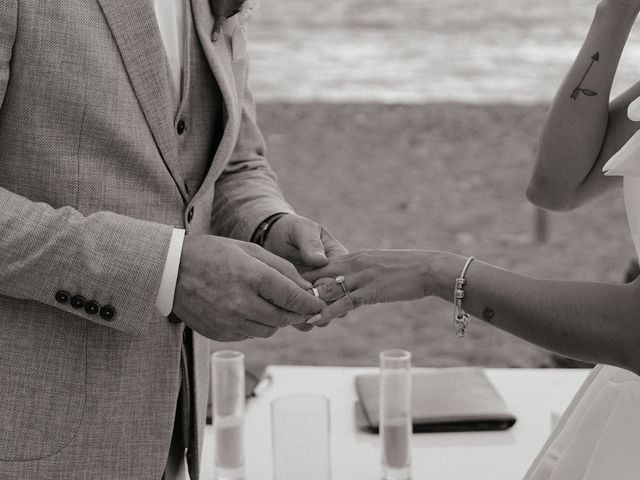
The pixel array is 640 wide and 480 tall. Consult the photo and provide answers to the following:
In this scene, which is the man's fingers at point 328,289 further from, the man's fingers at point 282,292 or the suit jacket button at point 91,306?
the suit jacket button at point 91,306

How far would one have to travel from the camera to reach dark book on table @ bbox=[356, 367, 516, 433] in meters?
2.21

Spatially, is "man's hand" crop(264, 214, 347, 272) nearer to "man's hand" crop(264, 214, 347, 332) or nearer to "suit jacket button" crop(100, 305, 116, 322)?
"man's hand" crop(264, 214, 347, 332)

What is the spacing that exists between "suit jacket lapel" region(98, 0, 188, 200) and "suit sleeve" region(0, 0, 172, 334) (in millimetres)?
167

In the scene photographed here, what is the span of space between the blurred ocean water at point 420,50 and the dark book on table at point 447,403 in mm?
6564

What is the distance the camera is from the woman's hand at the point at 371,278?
202cm

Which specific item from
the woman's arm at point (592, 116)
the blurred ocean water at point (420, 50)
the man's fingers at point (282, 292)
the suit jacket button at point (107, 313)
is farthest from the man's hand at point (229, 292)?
the blurred ocean water at point (420, 50)

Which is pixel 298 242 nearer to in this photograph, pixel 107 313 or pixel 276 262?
pixel 276 262

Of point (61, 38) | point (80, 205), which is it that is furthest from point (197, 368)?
point (61, 38)

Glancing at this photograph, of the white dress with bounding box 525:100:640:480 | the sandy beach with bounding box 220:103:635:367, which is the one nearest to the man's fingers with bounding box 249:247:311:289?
the white dress with bounding box 525:100:640:480

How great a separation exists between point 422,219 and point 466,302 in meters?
4.69

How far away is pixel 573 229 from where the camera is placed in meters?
6.48

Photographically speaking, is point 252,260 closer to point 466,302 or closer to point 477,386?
point 466,302

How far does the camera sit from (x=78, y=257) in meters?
1.60

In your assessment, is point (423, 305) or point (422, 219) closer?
point (423, 305)
